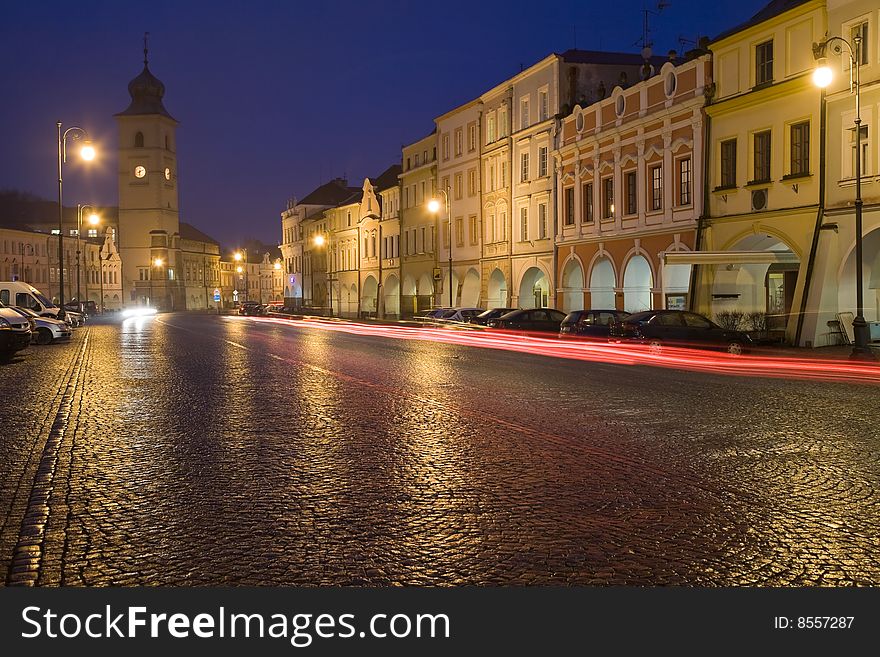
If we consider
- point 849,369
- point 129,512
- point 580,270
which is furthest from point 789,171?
point 129,512

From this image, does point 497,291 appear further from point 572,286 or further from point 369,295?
point 369,295

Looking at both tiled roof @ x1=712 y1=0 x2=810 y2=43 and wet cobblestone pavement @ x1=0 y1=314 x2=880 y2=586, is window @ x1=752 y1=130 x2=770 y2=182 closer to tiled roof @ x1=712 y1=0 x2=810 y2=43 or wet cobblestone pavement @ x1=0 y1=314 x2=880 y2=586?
tiled roof @ x1=712 y1=0 x2=810 y2=43

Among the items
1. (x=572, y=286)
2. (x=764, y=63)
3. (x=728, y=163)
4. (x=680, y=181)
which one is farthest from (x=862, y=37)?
(x=572, y=286)

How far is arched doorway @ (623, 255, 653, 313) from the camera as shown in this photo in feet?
140

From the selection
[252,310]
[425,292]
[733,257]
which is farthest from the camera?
[252,310]

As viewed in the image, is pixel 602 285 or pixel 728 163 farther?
pixel 602 285

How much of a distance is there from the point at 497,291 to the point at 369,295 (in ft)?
110

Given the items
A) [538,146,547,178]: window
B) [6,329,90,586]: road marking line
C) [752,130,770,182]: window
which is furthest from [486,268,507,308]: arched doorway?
[6,329,90,586]: road marking line

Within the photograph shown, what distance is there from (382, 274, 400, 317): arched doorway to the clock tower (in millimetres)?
63379

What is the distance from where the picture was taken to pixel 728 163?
35.6 meters

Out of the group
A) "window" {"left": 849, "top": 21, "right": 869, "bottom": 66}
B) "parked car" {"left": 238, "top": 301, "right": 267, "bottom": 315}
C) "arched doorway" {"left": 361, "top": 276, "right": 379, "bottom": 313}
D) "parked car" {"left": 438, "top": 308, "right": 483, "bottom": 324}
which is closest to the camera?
"window" {"left": 849, "top": 21, "right": 869, "bottom": 66}

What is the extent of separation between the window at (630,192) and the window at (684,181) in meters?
3.63

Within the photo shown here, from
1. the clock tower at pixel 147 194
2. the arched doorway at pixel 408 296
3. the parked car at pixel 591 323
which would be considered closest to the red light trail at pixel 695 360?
the parked car at pixel 591 323

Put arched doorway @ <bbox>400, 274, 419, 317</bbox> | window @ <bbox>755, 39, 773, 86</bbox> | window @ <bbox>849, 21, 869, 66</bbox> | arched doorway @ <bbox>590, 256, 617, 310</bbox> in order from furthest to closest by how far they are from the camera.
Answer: arched doorway @ <bbox>400, 274, 419, 317</bbox>
arched doorway @ <bbox>590, 256, 617, 310</bbox>
window @ <bbox>755, 39, 773, 86</bbox>
window @ <bbox>849, 21, 869, 66</bbox>
